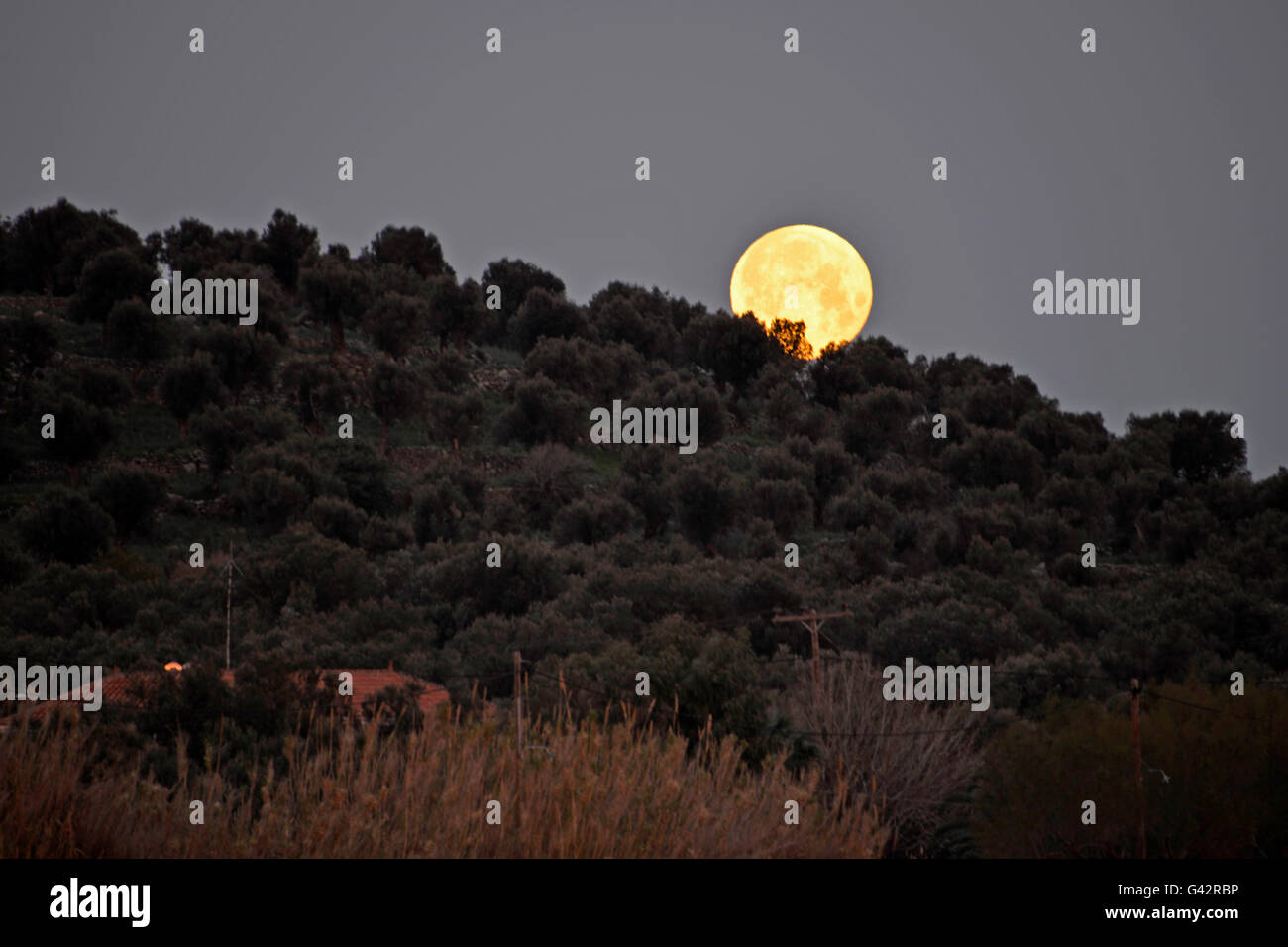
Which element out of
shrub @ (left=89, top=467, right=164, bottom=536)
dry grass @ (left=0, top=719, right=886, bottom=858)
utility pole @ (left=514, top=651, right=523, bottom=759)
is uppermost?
shrub @ (left=89, top=467, right=164, bottom=536)

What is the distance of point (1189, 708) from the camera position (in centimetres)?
2088

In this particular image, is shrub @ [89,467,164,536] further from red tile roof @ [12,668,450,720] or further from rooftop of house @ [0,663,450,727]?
red tile roof @ [12,668,450,720]

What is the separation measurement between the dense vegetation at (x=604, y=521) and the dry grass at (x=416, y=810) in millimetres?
8399

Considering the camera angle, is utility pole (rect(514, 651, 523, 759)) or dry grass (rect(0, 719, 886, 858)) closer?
dry grass (rect(0, 719, 886, 858))

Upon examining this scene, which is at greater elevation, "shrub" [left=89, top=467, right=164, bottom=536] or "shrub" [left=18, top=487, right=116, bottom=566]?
"shrub" [left=89, top=467, right=164, bottom=536]

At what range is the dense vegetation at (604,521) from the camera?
22.3 m

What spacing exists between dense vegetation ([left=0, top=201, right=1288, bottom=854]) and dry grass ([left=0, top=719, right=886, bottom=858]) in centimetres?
840

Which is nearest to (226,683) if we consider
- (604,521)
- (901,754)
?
(901,754)

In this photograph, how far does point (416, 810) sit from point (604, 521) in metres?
48.2

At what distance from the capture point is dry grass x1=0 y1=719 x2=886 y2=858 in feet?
18.3

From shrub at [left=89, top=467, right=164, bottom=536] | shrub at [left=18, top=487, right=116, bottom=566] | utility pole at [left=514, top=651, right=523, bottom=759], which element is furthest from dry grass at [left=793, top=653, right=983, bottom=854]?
shrub at [left=89, top=467, right=164, bottom=536]
